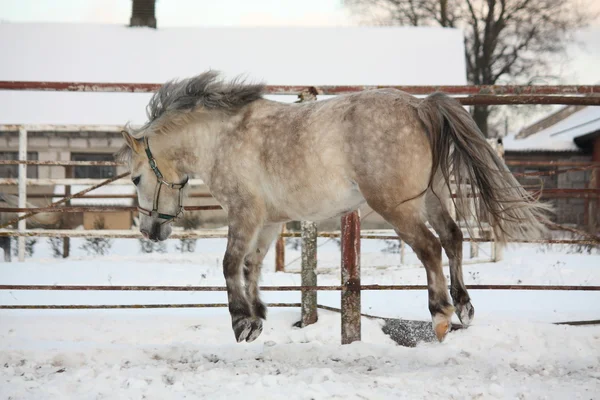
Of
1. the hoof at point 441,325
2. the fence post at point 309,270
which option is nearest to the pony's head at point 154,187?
the fence post at point 309,270

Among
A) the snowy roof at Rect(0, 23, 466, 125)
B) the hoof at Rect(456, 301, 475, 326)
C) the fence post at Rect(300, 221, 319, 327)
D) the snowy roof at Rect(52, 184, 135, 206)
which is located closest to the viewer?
the hoof at Rect(456, 301, 475, 326)

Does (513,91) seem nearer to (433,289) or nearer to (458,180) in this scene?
(458,180)

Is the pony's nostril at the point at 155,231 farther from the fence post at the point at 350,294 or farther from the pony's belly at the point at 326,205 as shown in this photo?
the fence post at the point at 350,294

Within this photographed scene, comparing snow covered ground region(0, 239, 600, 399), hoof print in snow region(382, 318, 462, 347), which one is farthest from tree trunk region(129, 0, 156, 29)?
hoof print in snow region(382, 318, 462, 347)

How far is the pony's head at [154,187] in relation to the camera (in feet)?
13.1

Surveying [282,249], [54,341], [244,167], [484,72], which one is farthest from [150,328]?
[484,72]

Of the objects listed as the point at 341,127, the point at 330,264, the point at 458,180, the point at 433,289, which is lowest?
the point at 330,264

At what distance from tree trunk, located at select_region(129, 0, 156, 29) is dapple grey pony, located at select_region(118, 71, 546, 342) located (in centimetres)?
1524

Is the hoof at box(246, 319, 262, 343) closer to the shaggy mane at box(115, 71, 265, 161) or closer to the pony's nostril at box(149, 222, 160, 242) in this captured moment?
the pony's nostril at box(149, 222, 160, 242)

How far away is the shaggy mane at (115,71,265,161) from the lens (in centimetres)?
394

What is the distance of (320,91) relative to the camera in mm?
4617

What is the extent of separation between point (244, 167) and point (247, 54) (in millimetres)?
13351

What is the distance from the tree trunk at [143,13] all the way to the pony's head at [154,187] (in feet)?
50.7

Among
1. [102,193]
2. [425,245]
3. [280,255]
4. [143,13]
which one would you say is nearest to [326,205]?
[425,245]
